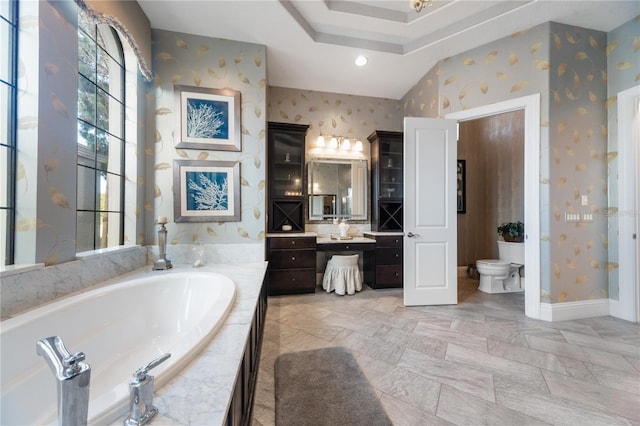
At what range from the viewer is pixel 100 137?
205cm

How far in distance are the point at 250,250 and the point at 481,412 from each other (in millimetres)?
2195

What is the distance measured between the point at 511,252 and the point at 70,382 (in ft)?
14.5

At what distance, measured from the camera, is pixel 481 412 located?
1307 millimetres

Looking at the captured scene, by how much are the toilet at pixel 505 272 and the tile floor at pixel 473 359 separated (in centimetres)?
50

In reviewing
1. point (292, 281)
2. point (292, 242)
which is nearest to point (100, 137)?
point (292, 242)

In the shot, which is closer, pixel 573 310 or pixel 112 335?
pixel 112 335

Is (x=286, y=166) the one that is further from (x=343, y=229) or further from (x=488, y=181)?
(x=488, y=181)

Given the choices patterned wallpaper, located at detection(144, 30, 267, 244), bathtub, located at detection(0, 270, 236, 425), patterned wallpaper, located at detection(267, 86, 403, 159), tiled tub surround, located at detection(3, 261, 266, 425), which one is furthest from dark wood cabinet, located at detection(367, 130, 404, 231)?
tiled tub surround, located at detection(3, 261, 266, 425)

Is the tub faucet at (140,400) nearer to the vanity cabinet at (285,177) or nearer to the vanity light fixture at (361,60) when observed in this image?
the vanity cabinet at (285,177)

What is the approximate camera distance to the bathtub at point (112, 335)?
904 millimetres

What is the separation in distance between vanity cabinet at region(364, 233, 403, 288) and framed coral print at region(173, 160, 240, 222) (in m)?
1.95

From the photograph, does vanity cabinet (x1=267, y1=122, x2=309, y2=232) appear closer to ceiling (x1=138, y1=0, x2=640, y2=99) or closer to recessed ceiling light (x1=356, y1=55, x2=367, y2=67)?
ceiling (x1=138, y1=0, x2=640, y2=99)

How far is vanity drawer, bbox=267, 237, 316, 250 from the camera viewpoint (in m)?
3.05

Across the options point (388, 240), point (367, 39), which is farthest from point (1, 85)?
point (388, 240)
